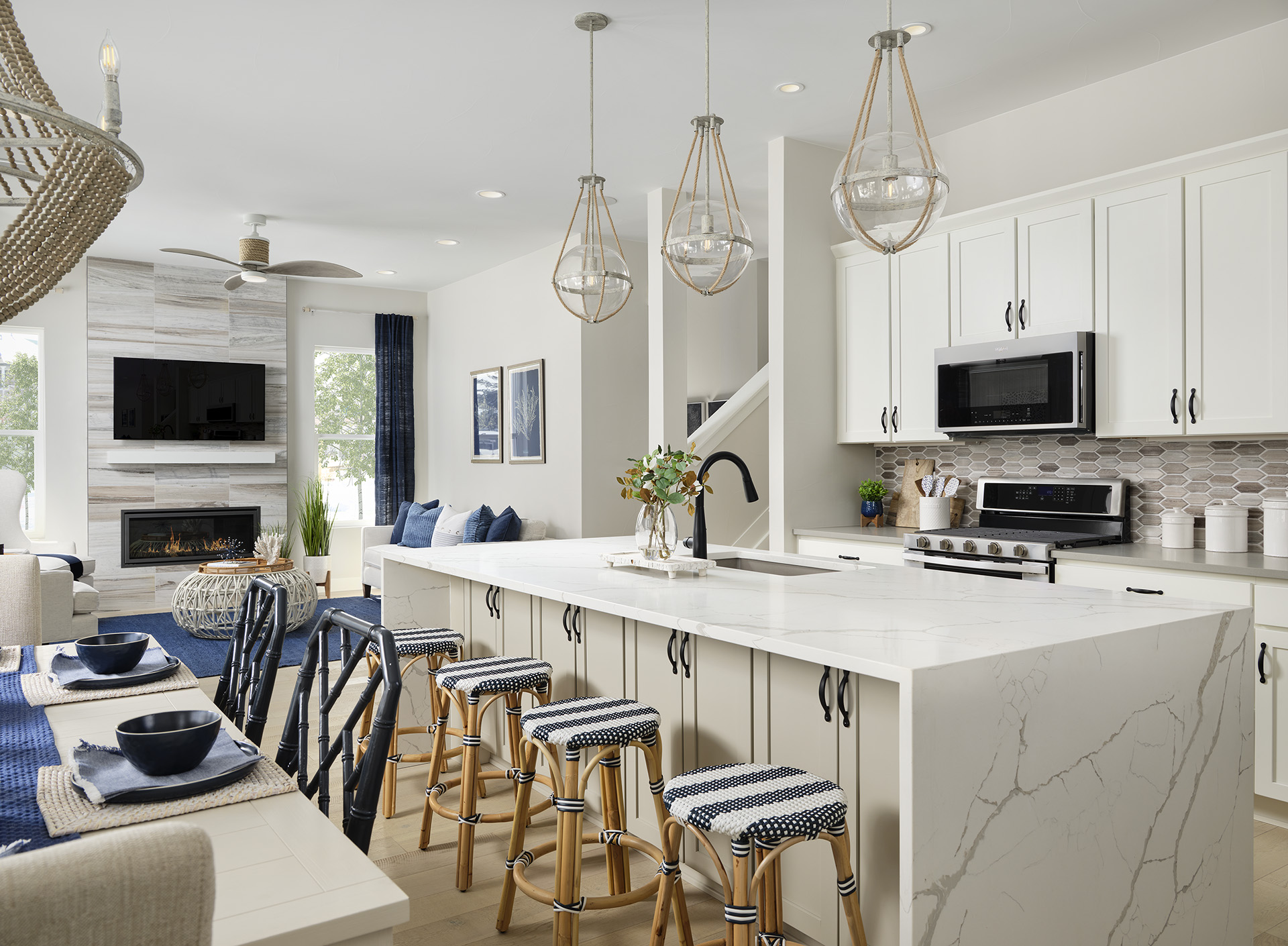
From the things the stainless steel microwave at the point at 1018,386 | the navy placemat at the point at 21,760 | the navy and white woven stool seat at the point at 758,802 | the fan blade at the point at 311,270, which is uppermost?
the fan blade at the point at 311,270

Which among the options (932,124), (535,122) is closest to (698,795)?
(535,122)

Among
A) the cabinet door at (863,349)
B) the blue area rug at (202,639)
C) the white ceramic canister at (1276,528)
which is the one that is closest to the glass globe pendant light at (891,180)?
the white ceramic canister at (1276,528)

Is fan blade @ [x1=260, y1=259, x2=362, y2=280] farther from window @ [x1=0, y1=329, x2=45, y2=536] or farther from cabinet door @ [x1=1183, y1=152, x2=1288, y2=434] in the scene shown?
cabinet door @ [x1=1183, y1=152, x2=1288, y2=434]

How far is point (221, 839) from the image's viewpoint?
1127mm

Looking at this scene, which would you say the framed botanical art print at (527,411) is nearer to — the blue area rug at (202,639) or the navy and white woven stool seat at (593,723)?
the blue area rug at (202,639)

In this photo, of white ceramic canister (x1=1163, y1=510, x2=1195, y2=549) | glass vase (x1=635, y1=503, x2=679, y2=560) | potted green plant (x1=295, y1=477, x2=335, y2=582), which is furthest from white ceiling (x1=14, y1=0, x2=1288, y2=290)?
potted green plant (x1=295, y1=477, x2=335, y2=582)

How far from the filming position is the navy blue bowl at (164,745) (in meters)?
1.26

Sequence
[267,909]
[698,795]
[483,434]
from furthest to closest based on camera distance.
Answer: [483,434]
[698,795]
[267,909]

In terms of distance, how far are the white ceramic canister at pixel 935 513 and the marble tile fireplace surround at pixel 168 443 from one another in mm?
5203

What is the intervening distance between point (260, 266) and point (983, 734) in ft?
18.3

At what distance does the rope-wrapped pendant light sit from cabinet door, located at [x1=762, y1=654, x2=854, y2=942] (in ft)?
5.32

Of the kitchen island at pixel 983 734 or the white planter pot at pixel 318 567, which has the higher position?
the kitchen island at pixel 983 734

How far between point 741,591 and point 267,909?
159cm

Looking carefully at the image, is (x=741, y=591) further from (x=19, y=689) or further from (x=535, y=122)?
(x=535, y=122)
